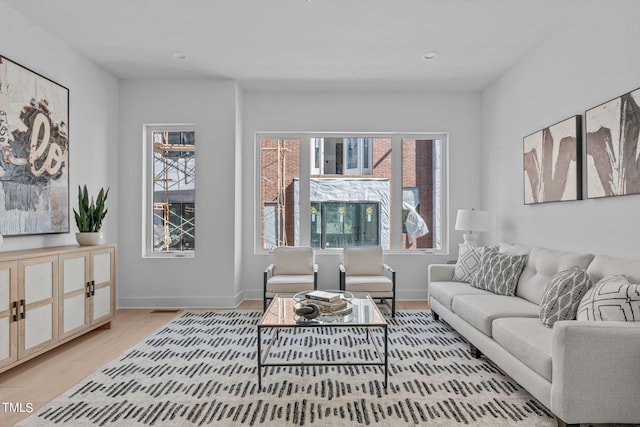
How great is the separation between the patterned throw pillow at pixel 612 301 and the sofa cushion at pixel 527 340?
270 mm

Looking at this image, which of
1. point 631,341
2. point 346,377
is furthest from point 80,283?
point 631,341

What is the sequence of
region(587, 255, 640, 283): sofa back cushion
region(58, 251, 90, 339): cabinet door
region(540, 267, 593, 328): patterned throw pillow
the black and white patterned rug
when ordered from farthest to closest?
region(58, 251, 90, 339): cabinet door
region(540, 267, 593, 328): patterned throw pillow
region(587, 255, 640, 283): sofa back cushion
the black and white patterned rug

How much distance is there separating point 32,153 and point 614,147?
15.5 feet

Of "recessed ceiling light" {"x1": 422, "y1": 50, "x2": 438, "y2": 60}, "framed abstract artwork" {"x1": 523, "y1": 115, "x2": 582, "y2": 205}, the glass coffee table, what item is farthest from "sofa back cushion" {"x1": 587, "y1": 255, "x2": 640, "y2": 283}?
"recessed ceiling light" {"x1": 422, "y1": 50, "x2": 438, "y2": 60}

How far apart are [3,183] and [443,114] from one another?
4.93 metres

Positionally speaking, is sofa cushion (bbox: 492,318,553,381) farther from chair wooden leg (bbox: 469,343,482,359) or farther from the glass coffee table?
the glass coffee table

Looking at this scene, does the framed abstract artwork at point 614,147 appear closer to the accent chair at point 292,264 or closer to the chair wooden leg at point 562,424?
the chair wooden leg at point 562,424

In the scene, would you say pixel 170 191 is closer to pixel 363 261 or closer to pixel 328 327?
pixel 363 261

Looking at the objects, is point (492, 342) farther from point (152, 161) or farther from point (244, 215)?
point (152, 161)

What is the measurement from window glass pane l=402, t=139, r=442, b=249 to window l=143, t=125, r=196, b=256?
289 cm

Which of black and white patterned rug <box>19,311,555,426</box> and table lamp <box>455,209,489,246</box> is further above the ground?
table lamp <box>455,209,489,246</box>

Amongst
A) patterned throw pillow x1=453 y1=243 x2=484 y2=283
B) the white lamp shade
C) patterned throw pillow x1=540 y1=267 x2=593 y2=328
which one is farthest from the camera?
the white lamp shade

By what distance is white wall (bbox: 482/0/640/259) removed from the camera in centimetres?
280

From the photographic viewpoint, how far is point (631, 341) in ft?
6.45
